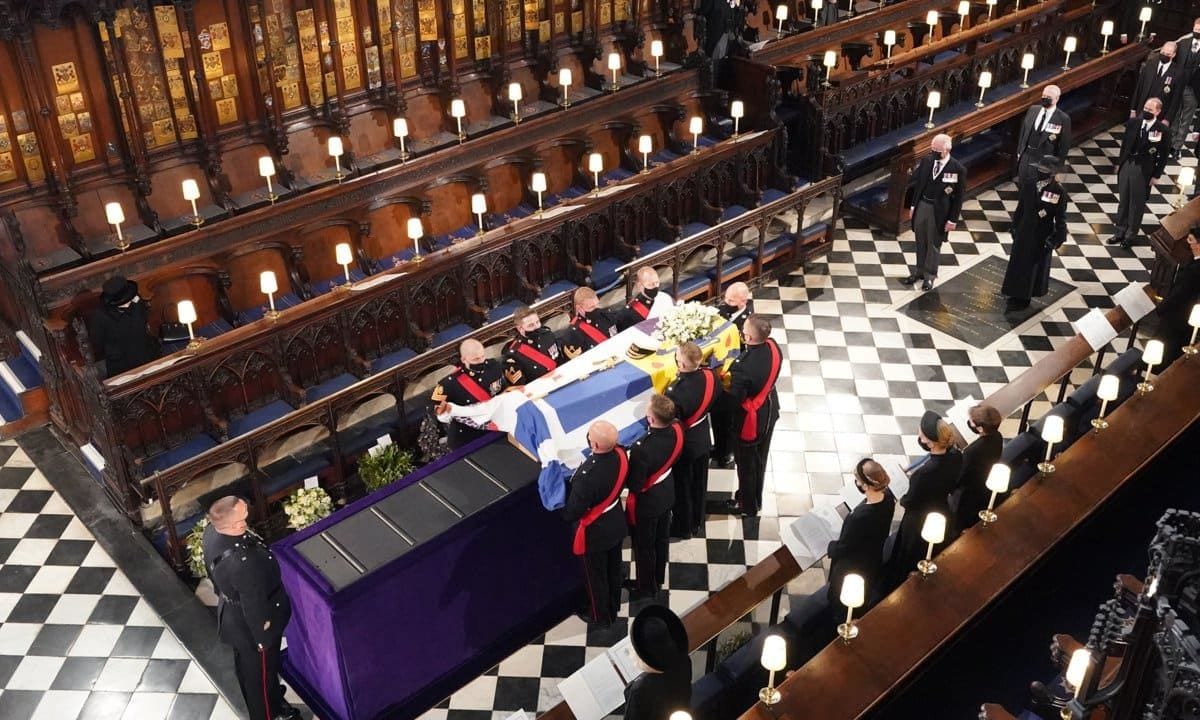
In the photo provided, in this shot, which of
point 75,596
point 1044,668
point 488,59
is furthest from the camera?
point 488,59

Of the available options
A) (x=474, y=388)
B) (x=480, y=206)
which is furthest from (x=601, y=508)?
(x=480, y=206)

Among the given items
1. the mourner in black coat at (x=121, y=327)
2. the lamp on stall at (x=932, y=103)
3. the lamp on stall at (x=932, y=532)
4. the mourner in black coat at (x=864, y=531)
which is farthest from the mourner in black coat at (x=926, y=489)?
the lamp on stall at (x=932, y=103)

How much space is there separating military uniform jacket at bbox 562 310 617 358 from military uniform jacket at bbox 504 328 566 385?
23cm

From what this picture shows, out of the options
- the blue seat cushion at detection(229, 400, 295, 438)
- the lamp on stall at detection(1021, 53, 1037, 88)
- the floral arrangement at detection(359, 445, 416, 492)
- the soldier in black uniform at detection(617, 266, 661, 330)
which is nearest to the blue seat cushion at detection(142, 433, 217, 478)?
the blue seat cushion at detection(229, 400, 295, 438)

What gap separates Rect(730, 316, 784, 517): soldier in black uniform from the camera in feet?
27.6

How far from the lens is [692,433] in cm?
823

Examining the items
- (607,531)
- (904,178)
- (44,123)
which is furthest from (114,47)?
(904,178)

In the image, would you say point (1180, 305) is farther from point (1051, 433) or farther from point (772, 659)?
point (772, 659)

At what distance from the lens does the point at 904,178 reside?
43.0ft

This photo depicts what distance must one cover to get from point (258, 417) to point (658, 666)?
5.10 m

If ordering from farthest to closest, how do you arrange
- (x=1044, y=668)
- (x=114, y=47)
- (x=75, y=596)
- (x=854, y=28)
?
(x=854, y=28), (x=114, y=47), (x=75, y=596), (x=1044, y=668)

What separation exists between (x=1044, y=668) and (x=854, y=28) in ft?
34.5

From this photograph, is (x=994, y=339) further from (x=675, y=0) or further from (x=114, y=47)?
(x=114, y=47)

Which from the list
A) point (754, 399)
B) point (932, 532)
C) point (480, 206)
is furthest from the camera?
point (480, 206)
